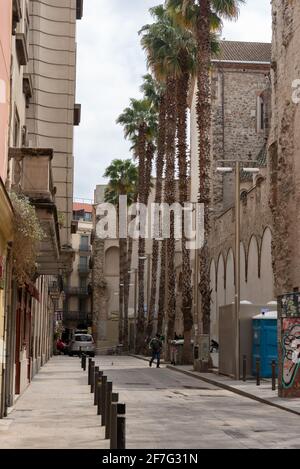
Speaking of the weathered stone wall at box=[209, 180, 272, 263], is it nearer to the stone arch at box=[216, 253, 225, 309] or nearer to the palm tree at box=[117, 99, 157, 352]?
the stone arch at box=[216, 253, 225, 309]

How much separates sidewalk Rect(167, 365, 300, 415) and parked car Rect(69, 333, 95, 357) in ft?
77.1

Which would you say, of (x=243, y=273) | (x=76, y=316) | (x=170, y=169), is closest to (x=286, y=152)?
(x=170, y=169)

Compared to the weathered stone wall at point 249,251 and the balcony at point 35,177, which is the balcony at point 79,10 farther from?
the balcony at point 35,177

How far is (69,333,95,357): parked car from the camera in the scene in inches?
2216

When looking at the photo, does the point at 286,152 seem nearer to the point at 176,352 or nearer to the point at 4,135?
the point at 176,352

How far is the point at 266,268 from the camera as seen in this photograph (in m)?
43.9

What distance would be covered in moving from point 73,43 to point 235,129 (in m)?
29.6

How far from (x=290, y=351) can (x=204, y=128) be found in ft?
52.3

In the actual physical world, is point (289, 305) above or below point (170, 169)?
below

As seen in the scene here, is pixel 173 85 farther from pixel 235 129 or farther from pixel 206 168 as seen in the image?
pixel 235 129

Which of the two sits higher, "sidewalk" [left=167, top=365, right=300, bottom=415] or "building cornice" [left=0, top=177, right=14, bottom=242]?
"building cornice" [left=0, top=177, right=14, bottom=242]

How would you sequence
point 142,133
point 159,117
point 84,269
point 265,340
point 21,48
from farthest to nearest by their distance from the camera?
1. point 84,269
2. point 142,133
3. point 159,117
4. point 265,340
5. point 21,48

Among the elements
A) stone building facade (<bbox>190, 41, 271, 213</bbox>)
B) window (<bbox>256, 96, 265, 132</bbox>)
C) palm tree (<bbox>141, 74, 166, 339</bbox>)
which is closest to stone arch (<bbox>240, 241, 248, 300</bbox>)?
palm tree (<bbox>141, 74, 166, 339</bbox>)

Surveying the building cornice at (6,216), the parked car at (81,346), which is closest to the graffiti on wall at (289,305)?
the building cornice at (6,216)
